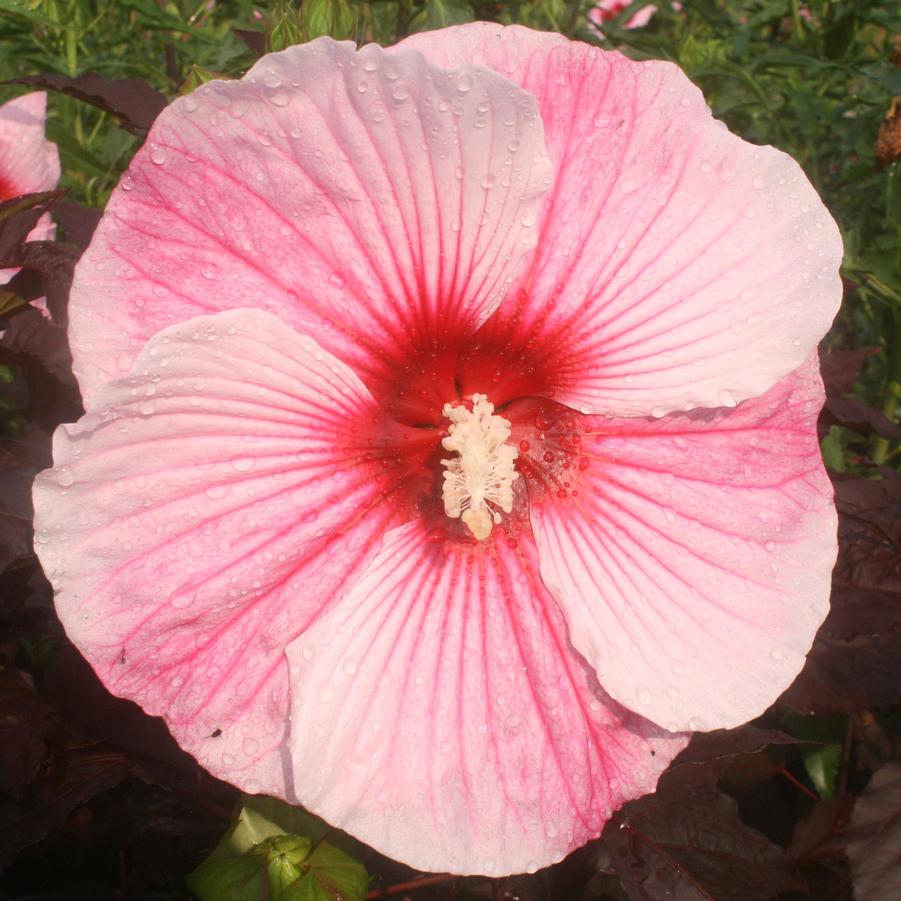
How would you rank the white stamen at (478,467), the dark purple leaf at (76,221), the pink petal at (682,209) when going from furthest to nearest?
the dark purple leaf at (76,221), the white stamen at (478,467), the pink petal at (682,209)

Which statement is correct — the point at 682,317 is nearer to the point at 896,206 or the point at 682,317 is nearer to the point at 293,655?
the point at 293,655

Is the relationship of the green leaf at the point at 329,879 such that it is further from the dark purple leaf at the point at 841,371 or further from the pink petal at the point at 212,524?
the dark purple leaf at the point at 841,371

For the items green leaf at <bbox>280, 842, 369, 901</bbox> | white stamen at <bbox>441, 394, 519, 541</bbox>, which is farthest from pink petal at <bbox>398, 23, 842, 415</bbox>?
green leaf at <bbox>280, 842, 369, 901</bbox>

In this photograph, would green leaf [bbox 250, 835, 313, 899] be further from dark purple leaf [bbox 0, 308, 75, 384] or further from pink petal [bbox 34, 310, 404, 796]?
dark purple leaf [bbox 0, 308, 75, 384]

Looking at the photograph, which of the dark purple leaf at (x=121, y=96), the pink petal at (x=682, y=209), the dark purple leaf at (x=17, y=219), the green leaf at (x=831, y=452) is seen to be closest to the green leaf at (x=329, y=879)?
the pink petal at (x=682, y=209)

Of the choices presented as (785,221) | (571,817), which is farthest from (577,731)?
(785,221)

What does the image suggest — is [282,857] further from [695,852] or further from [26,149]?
[26,149]
